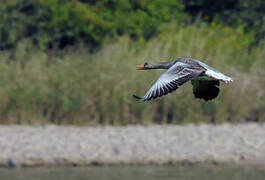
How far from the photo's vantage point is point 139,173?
495 inches

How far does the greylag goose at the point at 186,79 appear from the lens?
5.56 metres

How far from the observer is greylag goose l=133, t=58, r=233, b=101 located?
18.2 ft

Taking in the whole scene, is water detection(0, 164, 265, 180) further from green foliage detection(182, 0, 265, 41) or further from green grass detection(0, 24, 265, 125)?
green foliage detection(182, 0, 265, 41)

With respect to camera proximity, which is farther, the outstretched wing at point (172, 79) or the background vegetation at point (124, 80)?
the background vegetation at point (124, 80)

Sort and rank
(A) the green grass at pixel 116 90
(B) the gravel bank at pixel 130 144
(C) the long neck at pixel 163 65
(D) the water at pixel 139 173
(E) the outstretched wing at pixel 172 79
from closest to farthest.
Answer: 1. (E) the outstretched wing at pixel 172 79
2. (C) the long neck at pixel 163 65
3. (D) the water at pixel 139 173
4. (B) the gravel bank at pixel 130 144
5. (A) the green grass at pixel 116 90

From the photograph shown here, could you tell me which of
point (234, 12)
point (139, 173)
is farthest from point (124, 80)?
point (234, 12)

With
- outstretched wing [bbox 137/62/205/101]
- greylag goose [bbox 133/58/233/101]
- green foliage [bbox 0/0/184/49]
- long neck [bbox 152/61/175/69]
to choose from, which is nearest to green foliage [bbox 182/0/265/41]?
green foliage [bbox 0/0/184/49]

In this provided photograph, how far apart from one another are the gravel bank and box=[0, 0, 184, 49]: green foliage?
13.4ft

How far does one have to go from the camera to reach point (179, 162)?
1311 centimetres

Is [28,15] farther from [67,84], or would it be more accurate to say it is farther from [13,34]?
[67,84]

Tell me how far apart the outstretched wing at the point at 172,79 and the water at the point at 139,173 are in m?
6.43

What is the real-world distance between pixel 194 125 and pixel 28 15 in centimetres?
676

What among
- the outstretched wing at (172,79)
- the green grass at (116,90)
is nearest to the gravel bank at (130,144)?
the green grass at (116,90)

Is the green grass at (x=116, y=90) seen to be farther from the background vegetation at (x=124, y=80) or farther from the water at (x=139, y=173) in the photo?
the water at (x=139, y=173)
